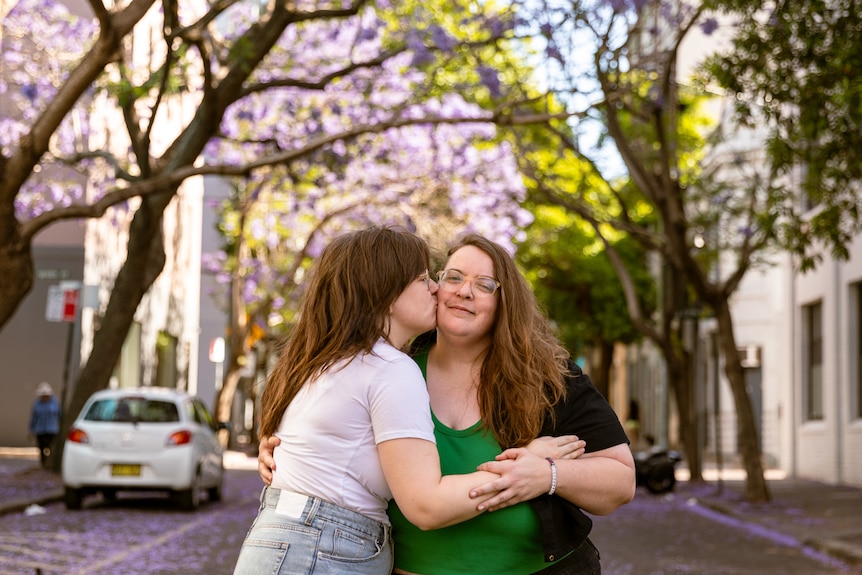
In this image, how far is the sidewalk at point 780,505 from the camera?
49.4 ft

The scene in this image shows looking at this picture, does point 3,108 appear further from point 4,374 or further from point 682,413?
point 682,413

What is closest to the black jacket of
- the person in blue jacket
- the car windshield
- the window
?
the car windshield

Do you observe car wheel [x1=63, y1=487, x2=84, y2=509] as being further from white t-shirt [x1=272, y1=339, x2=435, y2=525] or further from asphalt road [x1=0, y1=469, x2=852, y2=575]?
white t-shirt [x1=272, y1=339, x2=435, y2=525]

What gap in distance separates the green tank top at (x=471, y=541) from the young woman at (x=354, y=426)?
103mm

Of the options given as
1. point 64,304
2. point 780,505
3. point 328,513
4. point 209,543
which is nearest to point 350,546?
point 328,513

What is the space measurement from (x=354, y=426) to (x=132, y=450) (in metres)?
14.1

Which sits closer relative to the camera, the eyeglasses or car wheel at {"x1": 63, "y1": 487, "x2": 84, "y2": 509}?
the eyeglasses

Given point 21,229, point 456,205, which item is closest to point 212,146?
point 456,205

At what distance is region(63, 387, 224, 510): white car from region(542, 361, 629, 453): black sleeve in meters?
13.8

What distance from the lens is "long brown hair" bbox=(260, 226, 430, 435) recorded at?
370 centimetres

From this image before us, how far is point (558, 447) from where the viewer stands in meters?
3.84

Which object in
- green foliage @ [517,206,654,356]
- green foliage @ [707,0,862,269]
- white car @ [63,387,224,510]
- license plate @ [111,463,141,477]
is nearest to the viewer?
green foliage @ [707,0,862,269]

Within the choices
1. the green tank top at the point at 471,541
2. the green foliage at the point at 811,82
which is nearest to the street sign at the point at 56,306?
the green foliage at the point at 811,82

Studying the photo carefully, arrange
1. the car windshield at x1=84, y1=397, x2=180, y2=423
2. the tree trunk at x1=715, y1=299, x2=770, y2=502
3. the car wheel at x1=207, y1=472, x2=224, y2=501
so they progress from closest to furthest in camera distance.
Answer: the car windshield at x1=84, y1=397, x2=180, y2=423
the car wheel at x1=207, y1=472, x2=224, y2=501
the tree trunk at x1=715, y1=299, x2=770, y2=502
